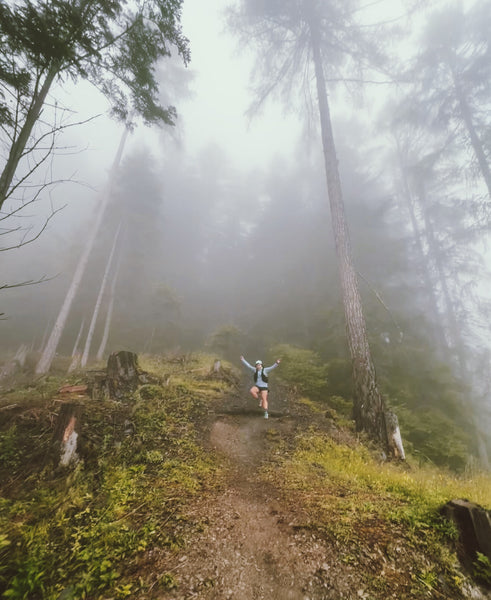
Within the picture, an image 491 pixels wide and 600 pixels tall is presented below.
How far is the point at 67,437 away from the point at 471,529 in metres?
5.31

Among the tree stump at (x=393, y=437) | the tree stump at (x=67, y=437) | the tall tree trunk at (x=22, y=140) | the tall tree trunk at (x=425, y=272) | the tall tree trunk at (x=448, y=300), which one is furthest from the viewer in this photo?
the tall tree trunk at (x=448, y=300)

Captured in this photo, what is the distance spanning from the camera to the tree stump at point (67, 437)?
12.6 feet

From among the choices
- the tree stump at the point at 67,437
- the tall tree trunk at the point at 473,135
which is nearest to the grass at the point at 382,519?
the tree stump at the point at 67,437

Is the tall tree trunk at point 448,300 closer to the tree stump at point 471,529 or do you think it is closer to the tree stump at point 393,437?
the tree stump at point 393,437

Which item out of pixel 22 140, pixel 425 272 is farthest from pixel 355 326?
pixel 425 272

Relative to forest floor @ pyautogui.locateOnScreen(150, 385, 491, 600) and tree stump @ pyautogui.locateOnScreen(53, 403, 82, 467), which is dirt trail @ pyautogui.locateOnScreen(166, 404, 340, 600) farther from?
tree stump @ pyautogui.locateOnScreen(53, 403, 82, 467)

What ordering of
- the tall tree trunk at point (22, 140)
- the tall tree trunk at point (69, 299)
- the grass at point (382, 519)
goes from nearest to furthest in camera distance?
the grass at point (382, 519), the tall tree trunk at point (22, 140), the tall tree trunk at point (69, 299)

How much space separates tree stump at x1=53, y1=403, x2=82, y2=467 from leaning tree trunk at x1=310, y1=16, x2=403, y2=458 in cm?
666

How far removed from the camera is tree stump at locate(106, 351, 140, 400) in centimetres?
657

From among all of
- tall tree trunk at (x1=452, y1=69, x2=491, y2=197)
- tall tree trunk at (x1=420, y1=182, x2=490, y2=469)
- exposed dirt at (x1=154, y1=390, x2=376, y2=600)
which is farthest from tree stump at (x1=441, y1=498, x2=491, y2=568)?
tall tree trunk at (x1=420, y1=182, x2=490, y2=469)

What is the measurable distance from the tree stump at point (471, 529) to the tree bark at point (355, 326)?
160 inches

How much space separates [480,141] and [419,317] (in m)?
8.84

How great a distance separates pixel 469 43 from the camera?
1296 cm

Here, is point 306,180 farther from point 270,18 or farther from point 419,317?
point 419,317
